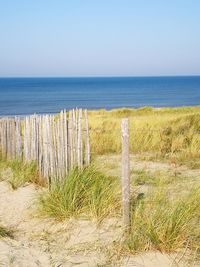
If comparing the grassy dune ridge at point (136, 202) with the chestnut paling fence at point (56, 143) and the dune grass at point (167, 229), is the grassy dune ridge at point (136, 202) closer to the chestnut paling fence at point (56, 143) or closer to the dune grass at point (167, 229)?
the dune grass at point (167, 229)

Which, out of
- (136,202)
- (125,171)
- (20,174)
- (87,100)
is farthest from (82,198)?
(87,100)

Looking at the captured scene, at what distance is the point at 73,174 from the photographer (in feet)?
22.3

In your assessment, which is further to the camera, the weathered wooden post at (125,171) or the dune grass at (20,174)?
the dune grass at (20,174)

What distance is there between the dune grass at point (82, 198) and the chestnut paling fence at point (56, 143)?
0.71 meters

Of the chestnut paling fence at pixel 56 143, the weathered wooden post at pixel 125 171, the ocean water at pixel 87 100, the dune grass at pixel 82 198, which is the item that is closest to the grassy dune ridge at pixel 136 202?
the dune grass at pixel 82 198

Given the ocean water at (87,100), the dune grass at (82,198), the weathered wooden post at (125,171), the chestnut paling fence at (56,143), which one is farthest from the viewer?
the ocean water at (87,100)

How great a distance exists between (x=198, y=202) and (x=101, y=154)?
6088mm

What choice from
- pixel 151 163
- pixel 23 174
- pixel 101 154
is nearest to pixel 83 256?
pixel 23 174

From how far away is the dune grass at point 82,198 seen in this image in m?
6.14

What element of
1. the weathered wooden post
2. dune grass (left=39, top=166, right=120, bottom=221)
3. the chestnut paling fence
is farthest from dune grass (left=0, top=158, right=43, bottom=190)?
the weathered wooden post

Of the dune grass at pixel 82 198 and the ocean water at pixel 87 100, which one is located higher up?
the dune grass at pixel 82 198

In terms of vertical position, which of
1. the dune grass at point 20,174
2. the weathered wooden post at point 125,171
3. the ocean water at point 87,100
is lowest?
the ocean water at point 87,100

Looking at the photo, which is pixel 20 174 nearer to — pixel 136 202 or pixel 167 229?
pixel 136 202

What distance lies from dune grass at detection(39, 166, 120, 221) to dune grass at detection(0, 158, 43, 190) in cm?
169
